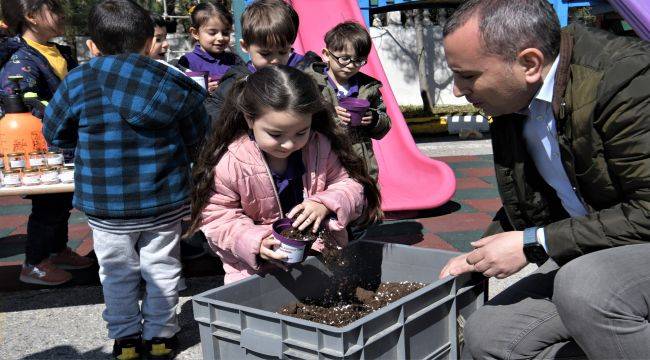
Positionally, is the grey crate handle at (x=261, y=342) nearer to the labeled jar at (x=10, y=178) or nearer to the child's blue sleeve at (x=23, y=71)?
the labeled jar at (x=10, y=178)

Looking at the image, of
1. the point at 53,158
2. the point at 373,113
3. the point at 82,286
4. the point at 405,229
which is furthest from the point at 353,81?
the point at 82,286

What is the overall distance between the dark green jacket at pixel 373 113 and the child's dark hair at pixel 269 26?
22 cm

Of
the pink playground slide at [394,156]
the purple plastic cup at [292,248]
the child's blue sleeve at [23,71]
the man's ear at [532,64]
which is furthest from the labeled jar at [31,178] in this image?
the pink playground slide at [394,156]

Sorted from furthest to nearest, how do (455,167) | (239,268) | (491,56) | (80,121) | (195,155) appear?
(455,167) → (195,155) → (80,121) → (239,268) → (491,56)

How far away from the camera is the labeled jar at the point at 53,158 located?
294 cm

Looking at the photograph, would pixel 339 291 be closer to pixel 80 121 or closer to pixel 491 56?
pixel 491 56

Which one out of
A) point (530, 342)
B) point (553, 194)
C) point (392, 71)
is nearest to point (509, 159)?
point (553, 194)

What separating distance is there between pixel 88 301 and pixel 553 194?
2.47 metres

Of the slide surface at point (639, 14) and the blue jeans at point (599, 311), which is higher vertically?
the slide surface at point (639, 14)

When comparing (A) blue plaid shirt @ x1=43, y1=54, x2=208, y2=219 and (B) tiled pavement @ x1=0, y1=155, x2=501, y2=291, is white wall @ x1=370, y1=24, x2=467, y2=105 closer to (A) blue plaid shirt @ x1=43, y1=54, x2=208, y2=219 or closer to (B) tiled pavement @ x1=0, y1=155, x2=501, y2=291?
(B) tiled pavement @ x1=0, y1=155, x2=501, y2=291

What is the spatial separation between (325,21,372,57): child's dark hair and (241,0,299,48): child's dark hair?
37cm

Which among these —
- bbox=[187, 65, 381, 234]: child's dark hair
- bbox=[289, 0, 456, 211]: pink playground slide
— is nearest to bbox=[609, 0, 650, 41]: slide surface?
bbox=[289, 0, 456, 211]: pink playground slide

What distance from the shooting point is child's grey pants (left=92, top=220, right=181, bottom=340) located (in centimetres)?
259

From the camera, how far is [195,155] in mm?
2787
